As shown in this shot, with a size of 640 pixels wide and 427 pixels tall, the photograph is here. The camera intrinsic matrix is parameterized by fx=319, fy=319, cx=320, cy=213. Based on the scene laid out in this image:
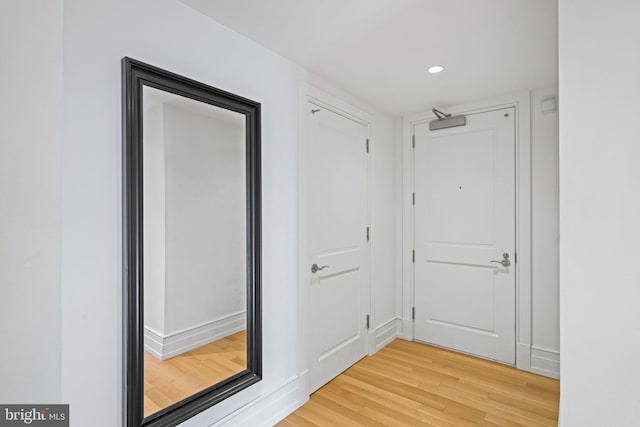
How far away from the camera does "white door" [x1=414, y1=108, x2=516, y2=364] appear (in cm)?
296

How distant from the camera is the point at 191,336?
170 cm

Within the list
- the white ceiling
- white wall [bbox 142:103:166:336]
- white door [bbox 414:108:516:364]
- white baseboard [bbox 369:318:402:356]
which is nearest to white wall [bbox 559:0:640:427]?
the white ceiling

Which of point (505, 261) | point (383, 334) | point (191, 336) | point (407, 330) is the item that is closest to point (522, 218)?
point (505, 261)

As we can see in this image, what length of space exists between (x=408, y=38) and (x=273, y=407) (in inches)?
98.1

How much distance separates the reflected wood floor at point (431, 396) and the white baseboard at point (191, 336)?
30.9 inches

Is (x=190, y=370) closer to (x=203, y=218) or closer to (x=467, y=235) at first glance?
(x=203, y=218)

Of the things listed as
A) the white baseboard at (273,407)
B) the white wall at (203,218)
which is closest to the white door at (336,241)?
the white baseboard at (273,407)

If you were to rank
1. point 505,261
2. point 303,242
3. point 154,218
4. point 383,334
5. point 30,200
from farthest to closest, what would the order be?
point 383,334
point 505,261
point 303,242
point 154,218
point 30,200

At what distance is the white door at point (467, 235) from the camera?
116 inches

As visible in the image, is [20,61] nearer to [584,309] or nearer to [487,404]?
[584,309]

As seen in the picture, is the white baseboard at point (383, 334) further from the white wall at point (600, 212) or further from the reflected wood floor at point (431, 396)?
the white wall at point (600, 212)

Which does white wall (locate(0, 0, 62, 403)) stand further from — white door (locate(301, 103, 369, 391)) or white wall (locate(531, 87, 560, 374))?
white wall (locate(531, 87, 560, 374))

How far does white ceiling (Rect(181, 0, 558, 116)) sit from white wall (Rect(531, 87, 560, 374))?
0.35 m

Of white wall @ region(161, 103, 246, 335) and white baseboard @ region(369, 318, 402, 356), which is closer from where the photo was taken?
white wall @ region(161, 103, 246, 335)
